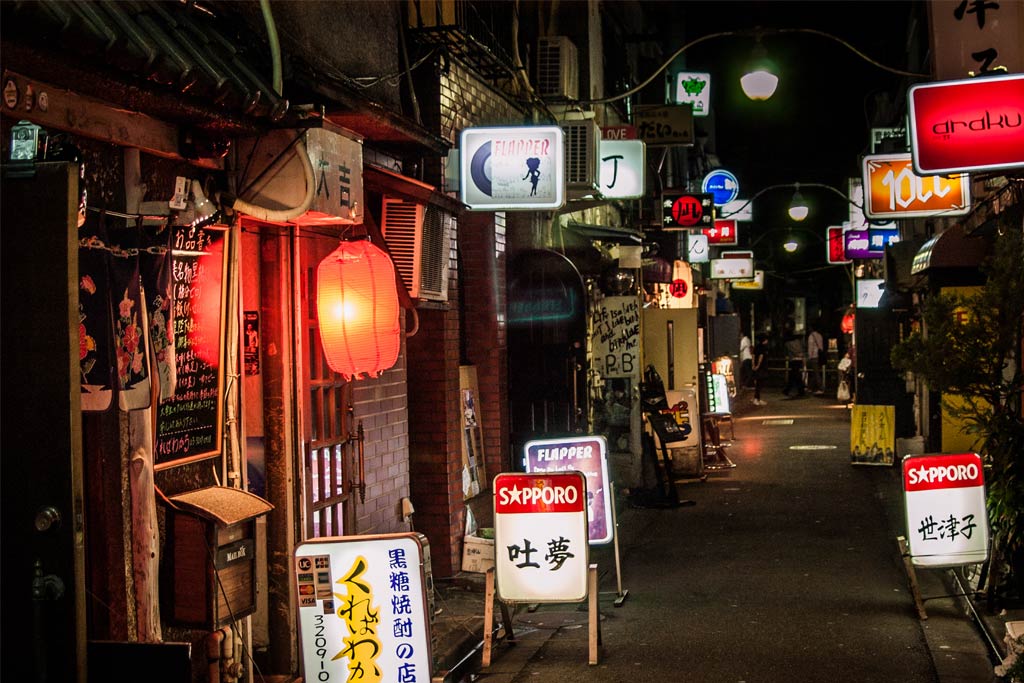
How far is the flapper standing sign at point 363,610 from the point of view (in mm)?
6570

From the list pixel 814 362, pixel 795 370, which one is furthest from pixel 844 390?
pixel 814 362

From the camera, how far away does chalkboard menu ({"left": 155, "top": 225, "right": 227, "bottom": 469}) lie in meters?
6.95

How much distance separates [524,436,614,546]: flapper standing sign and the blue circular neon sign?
2154cm

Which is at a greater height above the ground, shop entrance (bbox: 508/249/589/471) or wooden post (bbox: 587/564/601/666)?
shop entrance (bbox: 508/249/589/471)

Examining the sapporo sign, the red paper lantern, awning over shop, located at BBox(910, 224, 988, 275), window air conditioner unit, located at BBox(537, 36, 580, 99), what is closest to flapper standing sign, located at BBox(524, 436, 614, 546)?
the red paper lantern

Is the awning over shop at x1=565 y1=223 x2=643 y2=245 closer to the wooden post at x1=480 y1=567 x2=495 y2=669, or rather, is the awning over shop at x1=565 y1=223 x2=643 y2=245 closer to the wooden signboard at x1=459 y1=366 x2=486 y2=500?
the wooden signboard at x1=459 y1=366 x2=486 y2=500

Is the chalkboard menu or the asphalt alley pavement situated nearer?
the chalkboard menu

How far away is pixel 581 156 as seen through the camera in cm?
1507

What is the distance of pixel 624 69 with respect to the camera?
2509 centimetres

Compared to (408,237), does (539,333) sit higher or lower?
lower

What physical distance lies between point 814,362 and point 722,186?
1514cm

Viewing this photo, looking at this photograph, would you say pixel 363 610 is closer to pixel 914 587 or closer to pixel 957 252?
pixel 914 587

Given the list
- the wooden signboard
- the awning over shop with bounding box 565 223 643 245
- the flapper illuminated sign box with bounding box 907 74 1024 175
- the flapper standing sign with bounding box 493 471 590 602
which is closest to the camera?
the flapper standing sign with bounding box 493 471 590 602

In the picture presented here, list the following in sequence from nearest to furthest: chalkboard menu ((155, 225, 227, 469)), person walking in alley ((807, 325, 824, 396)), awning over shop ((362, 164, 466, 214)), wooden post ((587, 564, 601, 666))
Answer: chalkboard menu ((155, 225, 227, 469)) → wooden post ((587, 564, 601, 666)) → awning over shop ((362, 164, 466, 214)) → person walking in alley ((807, 325, 824, 396))
